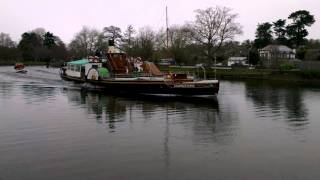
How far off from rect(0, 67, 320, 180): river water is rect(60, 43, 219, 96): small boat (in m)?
3.29

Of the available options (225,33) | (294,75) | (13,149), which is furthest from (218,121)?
(225,33)

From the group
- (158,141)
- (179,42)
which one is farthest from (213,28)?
(158,141)

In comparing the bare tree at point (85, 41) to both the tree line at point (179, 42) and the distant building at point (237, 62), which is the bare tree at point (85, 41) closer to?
the tree line at point (179, 42)

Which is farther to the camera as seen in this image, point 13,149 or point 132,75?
point 132,75

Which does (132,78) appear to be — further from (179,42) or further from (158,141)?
(179,42)

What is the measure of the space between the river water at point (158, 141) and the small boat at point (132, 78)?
3.29 meters

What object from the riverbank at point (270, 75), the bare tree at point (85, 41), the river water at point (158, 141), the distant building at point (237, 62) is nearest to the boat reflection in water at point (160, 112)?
the river water at point (158, 141)

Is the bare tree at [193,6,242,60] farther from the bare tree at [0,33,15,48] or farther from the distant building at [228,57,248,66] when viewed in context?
the bare tree at [0,33,15,48]

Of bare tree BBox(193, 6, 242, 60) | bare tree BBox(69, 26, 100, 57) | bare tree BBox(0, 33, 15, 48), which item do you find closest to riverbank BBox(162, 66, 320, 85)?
bare tree BBox(193, 6, 242, 60)

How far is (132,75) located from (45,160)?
26.8 m

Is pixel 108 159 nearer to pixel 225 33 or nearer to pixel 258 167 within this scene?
pixel 258 167

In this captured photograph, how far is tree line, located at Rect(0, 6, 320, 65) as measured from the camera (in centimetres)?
8038

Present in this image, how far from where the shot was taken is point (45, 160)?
51.0ft

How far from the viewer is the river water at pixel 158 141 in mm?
14352
